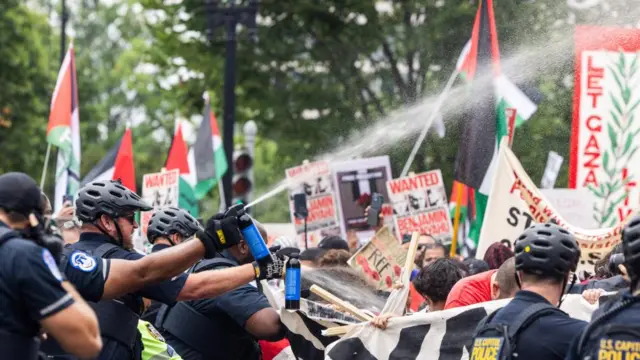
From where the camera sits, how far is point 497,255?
10070mm

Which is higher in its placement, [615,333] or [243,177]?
[243,177]

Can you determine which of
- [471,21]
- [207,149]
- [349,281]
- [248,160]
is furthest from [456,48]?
[349,281]

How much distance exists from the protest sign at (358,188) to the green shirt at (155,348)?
9515 mm

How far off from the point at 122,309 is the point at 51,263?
66.6 inches

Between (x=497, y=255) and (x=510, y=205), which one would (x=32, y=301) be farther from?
(x=510, y=205)

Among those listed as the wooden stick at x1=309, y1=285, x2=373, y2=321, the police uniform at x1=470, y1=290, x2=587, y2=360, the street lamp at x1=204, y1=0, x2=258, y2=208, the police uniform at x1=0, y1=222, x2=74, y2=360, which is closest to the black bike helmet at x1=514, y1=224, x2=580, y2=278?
the police uniform at x1=470, y1=290, x2=587, y2=360

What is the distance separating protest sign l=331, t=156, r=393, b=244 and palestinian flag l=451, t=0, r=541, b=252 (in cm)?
146

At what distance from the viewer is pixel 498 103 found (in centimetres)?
1430

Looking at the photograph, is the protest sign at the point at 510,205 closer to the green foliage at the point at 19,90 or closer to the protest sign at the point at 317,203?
the protest sign at the point at 317,203

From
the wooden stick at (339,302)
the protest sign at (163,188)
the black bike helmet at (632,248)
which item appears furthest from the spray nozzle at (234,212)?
the protest sign at (163,188)

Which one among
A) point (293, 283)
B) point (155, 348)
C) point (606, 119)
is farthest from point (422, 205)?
point (293, 283)

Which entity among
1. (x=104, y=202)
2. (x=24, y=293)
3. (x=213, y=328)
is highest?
(x=104, y=202)

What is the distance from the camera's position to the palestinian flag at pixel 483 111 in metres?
14.1

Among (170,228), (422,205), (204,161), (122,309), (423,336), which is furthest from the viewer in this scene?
(204,161)
